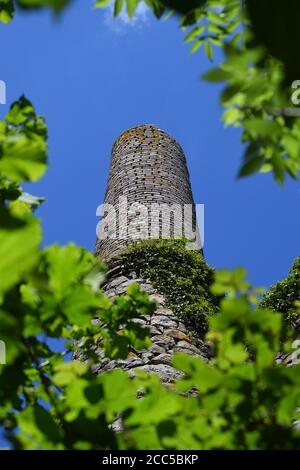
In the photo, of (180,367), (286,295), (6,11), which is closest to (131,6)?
(6,11)

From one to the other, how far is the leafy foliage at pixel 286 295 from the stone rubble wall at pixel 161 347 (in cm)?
103

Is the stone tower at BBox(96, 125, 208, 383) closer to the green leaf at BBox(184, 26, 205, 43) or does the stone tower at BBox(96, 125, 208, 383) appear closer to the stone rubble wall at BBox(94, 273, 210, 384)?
the stone rubble wall at BBox(94, 273, 210, 384)

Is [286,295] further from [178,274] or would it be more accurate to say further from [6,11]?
[6,11]

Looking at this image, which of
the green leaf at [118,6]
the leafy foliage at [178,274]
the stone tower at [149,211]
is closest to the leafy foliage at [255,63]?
the green leaf at [118,6]

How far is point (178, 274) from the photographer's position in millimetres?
5902

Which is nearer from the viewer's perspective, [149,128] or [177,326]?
[177,326]

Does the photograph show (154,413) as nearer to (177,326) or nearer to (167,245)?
(177,326)

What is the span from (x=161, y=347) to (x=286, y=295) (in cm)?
178

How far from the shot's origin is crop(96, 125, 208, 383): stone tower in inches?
193

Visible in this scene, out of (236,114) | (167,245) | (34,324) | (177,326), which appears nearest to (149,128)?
(167,245)

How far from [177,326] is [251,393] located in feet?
13.3

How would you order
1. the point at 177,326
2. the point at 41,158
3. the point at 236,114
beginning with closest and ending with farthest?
the point at 41,158, the point at 236,114, the point at 177,326

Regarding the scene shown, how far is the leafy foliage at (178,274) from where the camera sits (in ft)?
17.5

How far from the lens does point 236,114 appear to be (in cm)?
178
